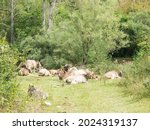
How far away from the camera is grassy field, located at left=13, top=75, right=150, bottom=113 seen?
42.9ft

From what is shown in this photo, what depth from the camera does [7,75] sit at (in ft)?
43.9

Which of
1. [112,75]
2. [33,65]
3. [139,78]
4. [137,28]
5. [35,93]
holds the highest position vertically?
[137,28]

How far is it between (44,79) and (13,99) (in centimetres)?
876

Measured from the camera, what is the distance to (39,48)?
28.5 metres

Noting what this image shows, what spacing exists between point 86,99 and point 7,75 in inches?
115

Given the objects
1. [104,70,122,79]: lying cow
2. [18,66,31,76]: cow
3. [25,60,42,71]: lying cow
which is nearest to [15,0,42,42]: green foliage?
[25,60,42,71]: lying cow

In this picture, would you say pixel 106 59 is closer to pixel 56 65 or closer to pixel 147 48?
pixel 56 65

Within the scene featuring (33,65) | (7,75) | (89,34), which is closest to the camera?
(7,75)

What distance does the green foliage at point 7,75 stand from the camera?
41.4ft

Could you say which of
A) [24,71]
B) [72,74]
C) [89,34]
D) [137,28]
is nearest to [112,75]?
[72,74]

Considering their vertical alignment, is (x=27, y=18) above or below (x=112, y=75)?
above

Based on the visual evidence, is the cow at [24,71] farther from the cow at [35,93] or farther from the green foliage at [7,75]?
the green foliage at [7,75]

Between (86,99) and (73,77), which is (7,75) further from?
(73,77)

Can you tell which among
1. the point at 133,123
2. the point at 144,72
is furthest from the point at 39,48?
the point at 133,123
